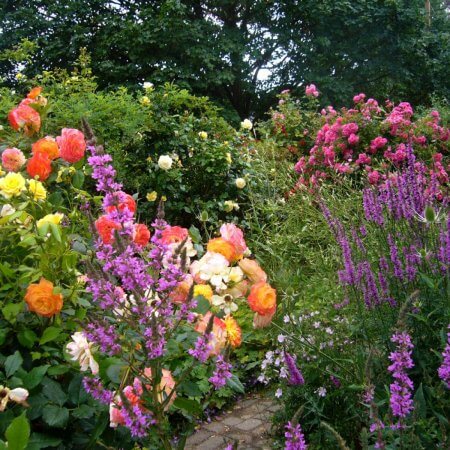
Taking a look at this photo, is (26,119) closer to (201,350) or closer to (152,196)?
(201,350)

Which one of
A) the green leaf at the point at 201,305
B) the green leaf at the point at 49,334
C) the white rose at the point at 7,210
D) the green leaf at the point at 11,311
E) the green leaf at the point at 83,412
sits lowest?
the green leaf at the point at 83,412

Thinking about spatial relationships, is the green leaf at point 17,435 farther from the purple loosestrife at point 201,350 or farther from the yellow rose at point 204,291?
the yellow rose at point 204,291

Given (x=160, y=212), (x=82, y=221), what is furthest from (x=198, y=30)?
(x=160, y=212)

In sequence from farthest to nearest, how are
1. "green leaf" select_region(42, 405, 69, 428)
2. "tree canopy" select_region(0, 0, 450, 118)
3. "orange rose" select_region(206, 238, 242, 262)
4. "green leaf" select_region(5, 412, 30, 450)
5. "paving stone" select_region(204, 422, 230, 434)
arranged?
"tree canopy" select_region(0, 0, 450, 118), "paving stone" select_region(204, 422, 230, 434), "orange rose" select_region(206, 238, 242, 262), "green leaf" select_region(42, 405, 69, 428), "green leaf" select_region(5, 412, 30, 450)

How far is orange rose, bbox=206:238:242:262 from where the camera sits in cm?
176

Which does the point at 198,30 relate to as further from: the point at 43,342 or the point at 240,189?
the point at 43,342

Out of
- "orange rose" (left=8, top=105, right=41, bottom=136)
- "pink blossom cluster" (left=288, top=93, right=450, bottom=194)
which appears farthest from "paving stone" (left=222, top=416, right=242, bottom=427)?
"pink blossom cluster" (left=288, top=93, right=450, bottom=194)

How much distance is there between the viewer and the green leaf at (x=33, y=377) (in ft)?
5.51

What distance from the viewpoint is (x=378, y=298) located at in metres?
2.10

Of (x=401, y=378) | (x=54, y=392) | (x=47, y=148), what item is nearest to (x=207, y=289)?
(x=54, y=392)

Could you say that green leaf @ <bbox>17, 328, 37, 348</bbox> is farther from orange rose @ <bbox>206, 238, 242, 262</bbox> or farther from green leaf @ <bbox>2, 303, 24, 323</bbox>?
orange rose @ <bbox>206, 238, 242, 262</bbox>

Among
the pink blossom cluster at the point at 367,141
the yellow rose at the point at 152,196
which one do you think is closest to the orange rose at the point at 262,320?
the yellow rose at the point at 152,196

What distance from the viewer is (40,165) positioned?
6.82ft

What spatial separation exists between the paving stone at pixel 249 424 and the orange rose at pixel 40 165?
170 centimetres
